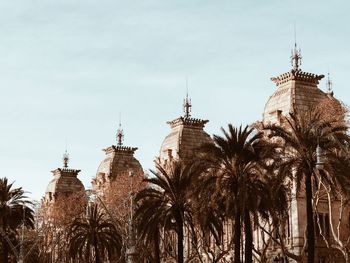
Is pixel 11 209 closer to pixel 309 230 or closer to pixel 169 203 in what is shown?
pixel 169 203

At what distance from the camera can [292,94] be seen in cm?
6269

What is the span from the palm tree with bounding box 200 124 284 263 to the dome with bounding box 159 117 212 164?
1457 inches

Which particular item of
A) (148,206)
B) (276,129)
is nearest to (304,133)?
(276,129)

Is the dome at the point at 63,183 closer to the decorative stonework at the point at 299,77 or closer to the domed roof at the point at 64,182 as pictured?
the domed roof at the point at 64,182

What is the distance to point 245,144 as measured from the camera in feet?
135

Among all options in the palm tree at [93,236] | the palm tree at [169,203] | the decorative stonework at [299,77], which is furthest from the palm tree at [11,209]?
the decorative stonework at [299,77]

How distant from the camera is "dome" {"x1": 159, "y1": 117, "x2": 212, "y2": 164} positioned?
7988cm

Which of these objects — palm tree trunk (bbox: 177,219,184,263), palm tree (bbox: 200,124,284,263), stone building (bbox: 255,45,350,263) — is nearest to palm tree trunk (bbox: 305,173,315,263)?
palm tree (bbox: 200,124,284,263)

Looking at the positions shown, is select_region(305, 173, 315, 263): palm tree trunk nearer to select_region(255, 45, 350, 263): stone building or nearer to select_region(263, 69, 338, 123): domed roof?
select_region(255, 45, 350, 263): stone building

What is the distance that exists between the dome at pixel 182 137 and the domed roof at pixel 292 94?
16.4m

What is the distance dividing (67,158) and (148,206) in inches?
2690

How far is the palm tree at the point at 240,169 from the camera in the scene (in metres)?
40.6

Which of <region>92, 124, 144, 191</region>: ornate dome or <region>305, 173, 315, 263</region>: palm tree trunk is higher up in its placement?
<region>92, 124, 144, 191</region>: ornate dome

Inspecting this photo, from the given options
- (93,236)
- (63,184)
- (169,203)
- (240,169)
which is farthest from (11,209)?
(63,184)
